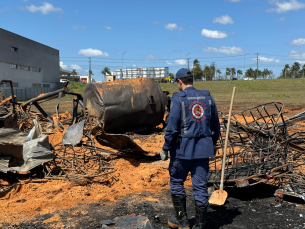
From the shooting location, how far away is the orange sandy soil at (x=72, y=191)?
392cm

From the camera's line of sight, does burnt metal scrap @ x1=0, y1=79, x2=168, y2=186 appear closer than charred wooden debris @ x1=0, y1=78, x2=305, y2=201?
No

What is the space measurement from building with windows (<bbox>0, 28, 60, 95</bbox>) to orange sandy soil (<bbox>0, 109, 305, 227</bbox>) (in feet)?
92.8

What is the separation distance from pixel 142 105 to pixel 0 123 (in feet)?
12.3

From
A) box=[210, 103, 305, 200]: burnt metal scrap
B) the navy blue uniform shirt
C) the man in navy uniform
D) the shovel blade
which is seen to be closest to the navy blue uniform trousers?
the man in navy uniform

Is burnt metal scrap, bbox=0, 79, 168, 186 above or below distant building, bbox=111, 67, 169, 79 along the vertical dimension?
below

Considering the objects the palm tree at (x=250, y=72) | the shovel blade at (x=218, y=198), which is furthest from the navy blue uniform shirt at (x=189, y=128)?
the palm tree at (x=250, y=72)

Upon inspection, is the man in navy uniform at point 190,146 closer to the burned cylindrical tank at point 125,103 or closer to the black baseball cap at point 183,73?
the black baseball cap at point 183,73

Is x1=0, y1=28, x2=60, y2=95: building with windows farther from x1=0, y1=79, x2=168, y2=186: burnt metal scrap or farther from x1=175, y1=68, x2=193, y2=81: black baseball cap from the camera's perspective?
x1=175, y1=68, x2=193, y2=81: black baseball cap

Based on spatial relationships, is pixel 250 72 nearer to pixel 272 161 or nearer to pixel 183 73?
pixel 272 161

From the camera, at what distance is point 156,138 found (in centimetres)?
864

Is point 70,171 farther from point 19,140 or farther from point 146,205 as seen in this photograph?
point 146,205

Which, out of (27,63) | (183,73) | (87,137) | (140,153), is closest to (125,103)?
(140,153)

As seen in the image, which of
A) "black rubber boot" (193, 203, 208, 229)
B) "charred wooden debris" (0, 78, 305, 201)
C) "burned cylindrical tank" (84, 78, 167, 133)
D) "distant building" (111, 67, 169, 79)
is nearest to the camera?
"black rubber boot" (193, 203, 208, 229)

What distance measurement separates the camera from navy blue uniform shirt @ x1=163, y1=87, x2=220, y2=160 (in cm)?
328
